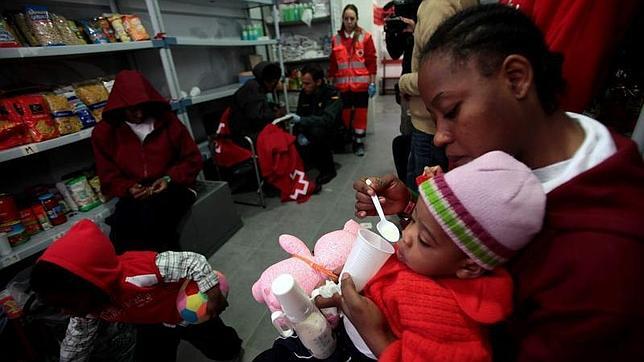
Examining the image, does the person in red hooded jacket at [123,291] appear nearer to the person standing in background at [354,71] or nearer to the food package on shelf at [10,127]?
the food package on shelf at [10,127]

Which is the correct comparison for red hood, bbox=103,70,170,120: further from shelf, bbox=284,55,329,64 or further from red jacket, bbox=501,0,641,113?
shelf, bbox=284,55,329,64

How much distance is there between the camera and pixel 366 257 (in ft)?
2.06

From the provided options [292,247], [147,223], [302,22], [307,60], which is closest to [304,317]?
[292,247]

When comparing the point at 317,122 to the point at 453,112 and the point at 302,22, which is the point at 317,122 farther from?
the point at 453,112

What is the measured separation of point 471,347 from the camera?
0.50 m

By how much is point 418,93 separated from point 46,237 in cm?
202

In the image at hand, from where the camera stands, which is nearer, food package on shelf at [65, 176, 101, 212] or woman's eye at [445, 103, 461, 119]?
woman's eye at [445, 103, 461, 119]

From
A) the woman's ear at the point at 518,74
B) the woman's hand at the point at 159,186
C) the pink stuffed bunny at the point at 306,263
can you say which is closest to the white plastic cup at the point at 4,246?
the woman's hand at the point at 159,186

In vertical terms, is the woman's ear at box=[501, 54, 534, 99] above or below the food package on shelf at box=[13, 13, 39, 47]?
below

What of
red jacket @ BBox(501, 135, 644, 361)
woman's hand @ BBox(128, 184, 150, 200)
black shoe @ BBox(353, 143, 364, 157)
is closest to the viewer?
red jacket @ BBox(501, 135, 644, 361)

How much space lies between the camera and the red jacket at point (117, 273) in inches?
36.3

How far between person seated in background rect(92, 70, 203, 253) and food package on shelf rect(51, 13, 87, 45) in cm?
28

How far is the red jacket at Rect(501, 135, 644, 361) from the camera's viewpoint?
38 cm

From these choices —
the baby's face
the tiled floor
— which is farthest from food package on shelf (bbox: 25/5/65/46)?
the baby's face
